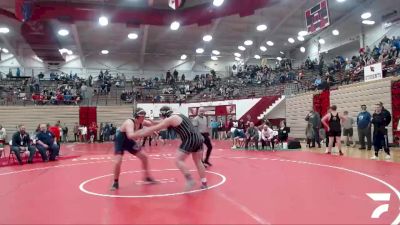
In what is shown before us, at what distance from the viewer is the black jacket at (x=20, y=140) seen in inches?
504

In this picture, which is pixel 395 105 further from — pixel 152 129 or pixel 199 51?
pixel 199 51

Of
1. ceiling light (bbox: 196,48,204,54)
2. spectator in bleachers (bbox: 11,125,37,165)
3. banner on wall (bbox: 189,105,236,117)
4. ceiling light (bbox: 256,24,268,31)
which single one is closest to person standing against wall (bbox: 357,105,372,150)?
spectator in bleachers (bbox: 11,125,37,165)

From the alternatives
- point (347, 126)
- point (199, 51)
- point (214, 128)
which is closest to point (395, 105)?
point (347, 126)

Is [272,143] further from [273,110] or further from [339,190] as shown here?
[273,110]

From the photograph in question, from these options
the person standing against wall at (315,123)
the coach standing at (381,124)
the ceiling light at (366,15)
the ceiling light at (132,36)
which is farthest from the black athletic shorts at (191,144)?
the ceiling light at (132,36)

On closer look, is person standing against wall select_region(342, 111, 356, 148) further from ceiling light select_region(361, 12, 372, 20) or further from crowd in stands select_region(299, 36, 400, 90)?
ceiling light select_region(361, 12, 372, 20)

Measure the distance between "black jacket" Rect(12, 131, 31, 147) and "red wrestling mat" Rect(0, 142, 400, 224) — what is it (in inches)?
149

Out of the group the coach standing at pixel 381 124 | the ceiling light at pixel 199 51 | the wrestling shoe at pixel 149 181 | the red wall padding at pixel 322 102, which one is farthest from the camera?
the ceiling light at pixel 199 51

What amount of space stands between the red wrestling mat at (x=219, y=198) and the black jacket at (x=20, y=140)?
378 cm

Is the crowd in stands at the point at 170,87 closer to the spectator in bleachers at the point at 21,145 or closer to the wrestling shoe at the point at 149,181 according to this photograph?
the spectator in bleachers at the point at 21,145

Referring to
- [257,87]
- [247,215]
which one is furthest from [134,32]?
[247,215]

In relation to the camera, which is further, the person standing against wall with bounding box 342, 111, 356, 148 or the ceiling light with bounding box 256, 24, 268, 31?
the ceiling light with bounding box 256, 24, 268, 31

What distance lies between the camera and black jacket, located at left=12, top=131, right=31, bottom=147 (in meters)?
12.8

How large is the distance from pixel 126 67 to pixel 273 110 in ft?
62.6
